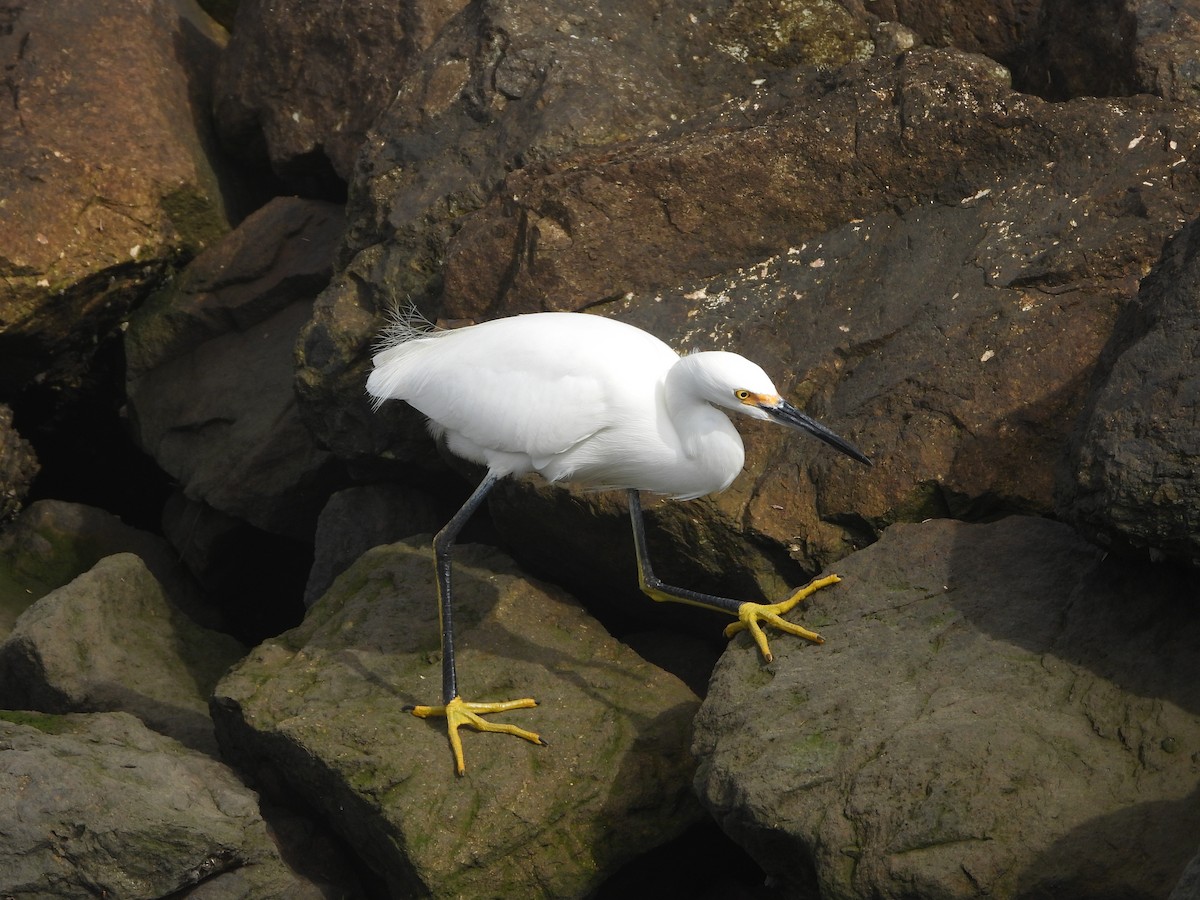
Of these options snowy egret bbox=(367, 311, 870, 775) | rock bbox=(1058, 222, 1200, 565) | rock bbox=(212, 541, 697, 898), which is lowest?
rock bbox=(212, 541, 697, 898)

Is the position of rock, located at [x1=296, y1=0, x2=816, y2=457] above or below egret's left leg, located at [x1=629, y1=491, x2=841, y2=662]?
above

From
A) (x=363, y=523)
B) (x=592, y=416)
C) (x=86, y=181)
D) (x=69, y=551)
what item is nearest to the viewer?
(x=592, y=416)

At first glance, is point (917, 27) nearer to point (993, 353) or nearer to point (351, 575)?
point (993, 353)

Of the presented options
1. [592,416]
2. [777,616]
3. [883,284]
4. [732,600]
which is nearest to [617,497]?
[592,416]

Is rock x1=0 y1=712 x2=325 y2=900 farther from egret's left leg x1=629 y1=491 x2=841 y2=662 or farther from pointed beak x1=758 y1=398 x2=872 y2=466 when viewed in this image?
pointed beak x1=758 y1=398 x2=872 y2=466

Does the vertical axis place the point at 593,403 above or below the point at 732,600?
above

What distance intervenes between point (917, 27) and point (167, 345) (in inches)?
185

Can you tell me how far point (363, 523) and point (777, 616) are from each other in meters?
2.69

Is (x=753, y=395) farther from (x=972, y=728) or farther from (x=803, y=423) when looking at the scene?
(x=972, y=728)

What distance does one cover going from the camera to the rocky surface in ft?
12.1

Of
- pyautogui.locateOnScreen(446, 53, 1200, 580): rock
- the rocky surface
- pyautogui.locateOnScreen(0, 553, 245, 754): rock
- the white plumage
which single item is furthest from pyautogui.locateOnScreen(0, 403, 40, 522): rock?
the white plumage

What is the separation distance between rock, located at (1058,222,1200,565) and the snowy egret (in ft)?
2.86

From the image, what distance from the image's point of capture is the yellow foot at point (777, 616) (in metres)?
4.29

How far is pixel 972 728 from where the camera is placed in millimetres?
3576
